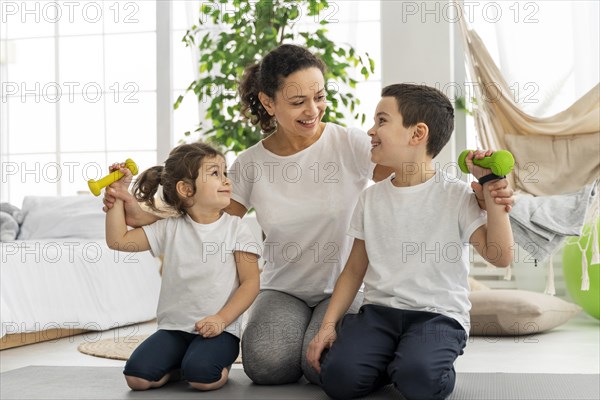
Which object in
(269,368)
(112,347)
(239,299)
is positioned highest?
(239,299)

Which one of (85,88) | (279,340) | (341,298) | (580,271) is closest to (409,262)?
(341,298)

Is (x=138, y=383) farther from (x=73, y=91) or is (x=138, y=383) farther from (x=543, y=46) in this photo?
(x=73, y=91)

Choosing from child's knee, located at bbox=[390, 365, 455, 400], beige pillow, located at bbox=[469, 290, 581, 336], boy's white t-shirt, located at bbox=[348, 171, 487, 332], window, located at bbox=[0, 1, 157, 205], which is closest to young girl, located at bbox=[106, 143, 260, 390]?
boy's white t-shirt, located at bbox=[348, 171, 487, 332]

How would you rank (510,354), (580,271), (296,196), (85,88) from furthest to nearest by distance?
(85,88)
(580,271)
(510,354)
(296,196)

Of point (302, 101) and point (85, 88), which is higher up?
point (85, 88)

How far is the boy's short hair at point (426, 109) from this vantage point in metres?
2.09

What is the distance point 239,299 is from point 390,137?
0.57m

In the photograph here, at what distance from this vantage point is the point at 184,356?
2123 millimetres

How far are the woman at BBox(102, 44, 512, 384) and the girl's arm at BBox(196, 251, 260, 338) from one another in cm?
9

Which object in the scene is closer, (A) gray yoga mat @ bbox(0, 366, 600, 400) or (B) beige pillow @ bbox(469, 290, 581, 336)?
(A) gray yoga mat @ bbox(0, 366, 600, 400)

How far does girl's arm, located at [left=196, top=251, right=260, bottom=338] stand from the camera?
2113 mm

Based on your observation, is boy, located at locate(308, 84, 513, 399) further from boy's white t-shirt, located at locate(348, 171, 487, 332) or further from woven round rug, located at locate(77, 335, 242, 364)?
woven round rug, located at locate(77, 335, 242, 364)

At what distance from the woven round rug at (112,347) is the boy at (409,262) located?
1.07 m

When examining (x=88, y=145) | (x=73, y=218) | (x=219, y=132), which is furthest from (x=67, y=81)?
(x=219, y=132)
